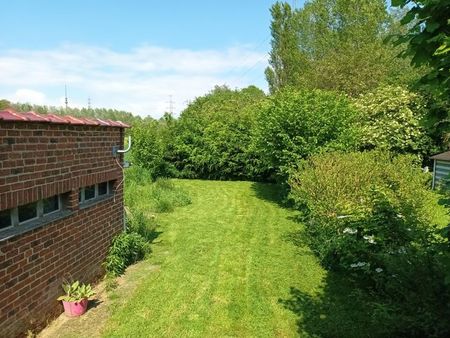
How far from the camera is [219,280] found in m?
7.59

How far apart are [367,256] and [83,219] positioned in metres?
4.99

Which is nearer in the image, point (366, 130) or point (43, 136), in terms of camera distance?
point (43, 136)

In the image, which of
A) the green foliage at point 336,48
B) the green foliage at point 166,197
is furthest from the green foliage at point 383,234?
the green foliage at point 336,48

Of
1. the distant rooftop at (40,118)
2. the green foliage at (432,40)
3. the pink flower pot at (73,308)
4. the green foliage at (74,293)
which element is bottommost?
the pink flower pot at (73,308)

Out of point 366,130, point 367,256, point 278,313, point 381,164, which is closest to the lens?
point 278,313

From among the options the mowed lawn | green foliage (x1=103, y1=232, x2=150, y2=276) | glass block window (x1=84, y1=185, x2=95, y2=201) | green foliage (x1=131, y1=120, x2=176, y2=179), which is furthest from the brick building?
green foliage (x1=131, y1=120, x2=176, y2=179)

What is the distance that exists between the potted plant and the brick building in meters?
0.13

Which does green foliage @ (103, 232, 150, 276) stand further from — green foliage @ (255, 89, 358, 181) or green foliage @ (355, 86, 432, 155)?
green foliage @ (355, 86, 432, 155)

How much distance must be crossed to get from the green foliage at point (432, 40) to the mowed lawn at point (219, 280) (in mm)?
3962

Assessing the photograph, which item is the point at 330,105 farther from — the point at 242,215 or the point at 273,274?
the point at 273,274

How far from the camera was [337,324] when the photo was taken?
574cm

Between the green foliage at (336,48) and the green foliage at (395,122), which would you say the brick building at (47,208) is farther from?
the green foliage at (336,48)

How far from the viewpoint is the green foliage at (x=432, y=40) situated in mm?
2768

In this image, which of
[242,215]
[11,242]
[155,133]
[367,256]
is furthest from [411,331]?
[155,133]
